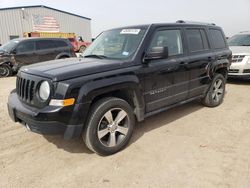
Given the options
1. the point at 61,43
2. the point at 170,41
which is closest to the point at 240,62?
the point at 170,41

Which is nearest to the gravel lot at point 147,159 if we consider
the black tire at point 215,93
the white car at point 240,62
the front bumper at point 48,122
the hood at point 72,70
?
the front bumper at point 48,122

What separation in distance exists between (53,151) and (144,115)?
61.0 inches

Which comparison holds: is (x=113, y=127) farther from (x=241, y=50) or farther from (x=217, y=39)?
(x=241, y=50)

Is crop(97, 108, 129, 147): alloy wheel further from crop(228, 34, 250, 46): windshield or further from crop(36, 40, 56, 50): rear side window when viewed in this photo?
crop(36, 40, 56, 50): rear side window

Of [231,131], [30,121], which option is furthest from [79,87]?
[231,131]

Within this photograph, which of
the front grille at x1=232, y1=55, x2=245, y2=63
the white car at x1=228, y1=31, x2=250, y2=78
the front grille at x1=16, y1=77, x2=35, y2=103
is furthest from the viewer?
the front grille at x1=232, y1=55, x2=245, y2=63

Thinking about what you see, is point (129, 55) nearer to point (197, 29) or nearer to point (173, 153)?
point (173, 153)

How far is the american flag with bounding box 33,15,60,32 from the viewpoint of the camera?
28.3 m

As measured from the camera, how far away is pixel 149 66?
3.65m

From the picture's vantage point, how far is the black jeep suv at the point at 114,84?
2855 mm

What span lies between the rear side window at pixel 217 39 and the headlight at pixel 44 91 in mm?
3908

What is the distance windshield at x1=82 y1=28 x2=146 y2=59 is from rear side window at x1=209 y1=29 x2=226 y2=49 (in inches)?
87.5

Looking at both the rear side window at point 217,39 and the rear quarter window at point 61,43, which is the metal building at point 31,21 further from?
the rear side window at point 217,39

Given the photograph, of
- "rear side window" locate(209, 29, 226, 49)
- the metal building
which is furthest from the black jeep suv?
the metal building
